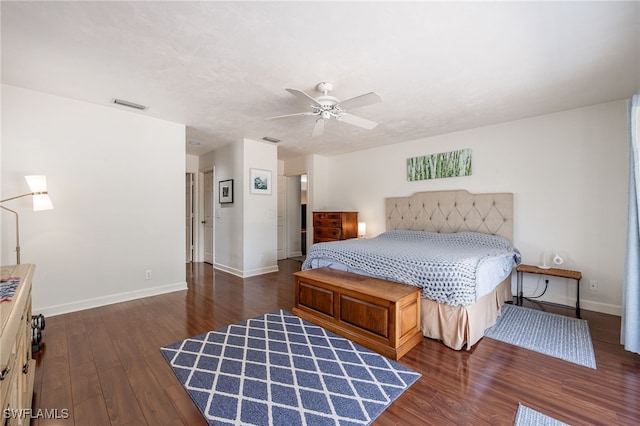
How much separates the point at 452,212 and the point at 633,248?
2.25 m

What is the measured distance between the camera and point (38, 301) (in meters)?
3.09

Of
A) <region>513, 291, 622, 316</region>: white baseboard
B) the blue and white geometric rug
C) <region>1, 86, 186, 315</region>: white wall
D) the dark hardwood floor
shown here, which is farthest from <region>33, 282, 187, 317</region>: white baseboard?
<region>513, 291, 622, 316</region>: white baseboard

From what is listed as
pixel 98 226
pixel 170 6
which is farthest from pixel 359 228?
pixel 170 6

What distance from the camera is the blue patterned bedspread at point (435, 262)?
241cm

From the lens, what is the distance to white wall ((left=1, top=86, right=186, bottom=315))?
3016 mm

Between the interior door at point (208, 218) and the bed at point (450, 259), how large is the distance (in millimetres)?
3517

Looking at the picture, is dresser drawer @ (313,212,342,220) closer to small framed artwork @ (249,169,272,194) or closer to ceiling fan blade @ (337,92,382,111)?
small framed artwork @ (249,169,272,194)

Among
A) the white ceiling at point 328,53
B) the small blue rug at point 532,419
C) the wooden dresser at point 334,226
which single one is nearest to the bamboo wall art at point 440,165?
the white ceiling at point 328,53

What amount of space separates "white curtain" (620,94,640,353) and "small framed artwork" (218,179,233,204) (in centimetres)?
523

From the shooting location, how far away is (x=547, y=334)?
108 inches

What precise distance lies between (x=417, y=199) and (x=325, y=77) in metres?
3.02

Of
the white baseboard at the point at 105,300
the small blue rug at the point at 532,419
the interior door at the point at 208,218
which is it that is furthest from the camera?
the interior door at the point at 208,218

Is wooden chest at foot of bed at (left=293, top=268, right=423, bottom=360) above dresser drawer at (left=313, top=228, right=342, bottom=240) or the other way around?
the other way around

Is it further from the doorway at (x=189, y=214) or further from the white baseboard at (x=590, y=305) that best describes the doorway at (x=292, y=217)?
the white baseboard at (x=590, y=305)
